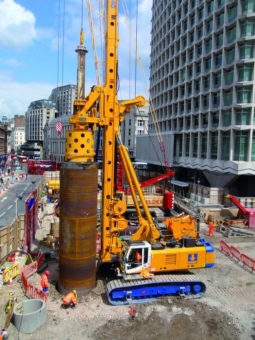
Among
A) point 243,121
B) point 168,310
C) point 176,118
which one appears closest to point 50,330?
point 168,310

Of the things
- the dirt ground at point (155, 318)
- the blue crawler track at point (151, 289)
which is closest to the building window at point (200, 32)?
the dirt ground at point (155, 318)

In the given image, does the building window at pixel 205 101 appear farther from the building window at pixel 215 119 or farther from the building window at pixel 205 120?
the building window at pixel 215 119

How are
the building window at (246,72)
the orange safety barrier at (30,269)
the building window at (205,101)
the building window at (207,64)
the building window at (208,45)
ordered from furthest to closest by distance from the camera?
the building window at (205,101) → the building window at (207,64) → the building window at (208,45) → the building window at (246,72) → the orange safety barrier at (30,269)

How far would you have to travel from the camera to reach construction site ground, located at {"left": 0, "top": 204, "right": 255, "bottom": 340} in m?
12.4

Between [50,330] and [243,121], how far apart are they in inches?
1370

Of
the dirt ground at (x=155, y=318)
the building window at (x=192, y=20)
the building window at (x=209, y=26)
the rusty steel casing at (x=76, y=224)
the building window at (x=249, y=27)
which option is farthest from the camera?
A: the building window at (x=192, y=20)

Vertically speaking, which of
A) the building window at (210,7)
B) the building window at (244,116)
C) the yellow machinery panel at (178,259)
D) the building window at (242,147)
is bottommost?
the yellow machinery panel at (178,259)

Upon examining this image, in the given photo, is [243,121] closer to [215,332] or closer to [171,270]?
[171,270]

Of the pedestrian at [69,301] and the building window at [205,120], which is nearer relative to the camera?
the pedestrian at [69,301]

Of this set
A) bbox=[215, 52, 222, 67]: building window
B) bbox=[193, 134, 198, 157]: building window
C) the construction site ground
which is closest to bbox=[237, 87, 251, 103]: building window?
bbox=[215, 52, 222, 67]: building window

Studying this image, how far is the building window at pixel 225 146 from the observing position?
4131 cm

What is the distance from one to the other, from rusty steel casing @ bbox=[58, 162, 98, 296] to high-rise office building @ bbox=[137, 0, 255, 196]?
93.0 feet

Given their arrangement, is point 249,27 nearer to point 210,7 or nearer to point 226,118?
point 210,7

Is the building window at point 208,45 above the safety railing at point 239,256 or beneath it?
above
